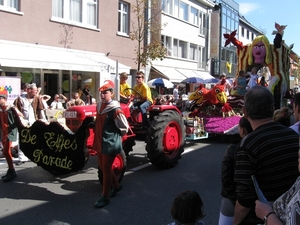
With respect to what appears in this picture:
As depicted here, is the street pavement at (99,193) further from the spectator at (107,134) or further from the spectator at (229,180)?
the spectator at (229,180)

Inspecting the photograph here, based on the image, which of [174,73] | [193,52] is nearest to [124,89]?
[174,73]

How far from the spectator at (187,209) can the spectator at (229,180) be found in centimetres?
40

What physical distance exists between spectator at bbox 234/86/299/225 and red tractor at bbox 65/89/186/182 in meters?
3.56

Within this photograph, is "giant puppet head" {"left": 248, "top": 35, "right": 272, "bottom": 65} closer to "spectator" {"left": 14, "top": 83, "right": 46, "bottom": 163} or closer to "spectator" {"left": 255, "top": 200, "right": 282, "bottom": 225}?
"spectator" {"left": 14, "top": 83, "right": 46, "bottom": 163}

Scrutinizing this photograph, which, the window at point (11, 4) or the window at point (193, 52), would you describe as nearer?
the window at point (11, 4)

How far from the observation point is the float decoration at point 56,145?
5020mm

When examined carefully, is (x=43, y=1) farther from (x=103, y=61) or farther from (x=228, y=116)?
(x=228, y=116)

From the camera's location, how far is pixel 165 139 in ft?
22.1

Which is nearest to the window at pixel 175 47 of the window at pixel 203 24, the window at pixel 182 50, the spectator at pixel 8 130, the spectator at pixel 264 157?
the window at pixel 182 50

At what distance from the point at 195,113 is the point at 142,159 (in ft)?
8.96

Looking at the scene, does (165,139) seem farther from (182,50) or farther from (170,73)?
(182,50)

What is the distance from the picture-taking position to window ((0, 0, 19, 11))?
514 inches

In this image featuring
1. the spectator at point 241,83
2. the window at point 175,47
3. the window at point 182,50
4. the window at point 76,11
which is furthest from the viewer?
the window at point 182,50

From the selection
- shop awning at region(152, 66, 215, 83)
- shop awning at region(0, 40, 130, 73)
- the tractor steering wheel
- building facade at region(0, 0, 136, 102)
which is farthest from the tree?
the tractor steering wheel
